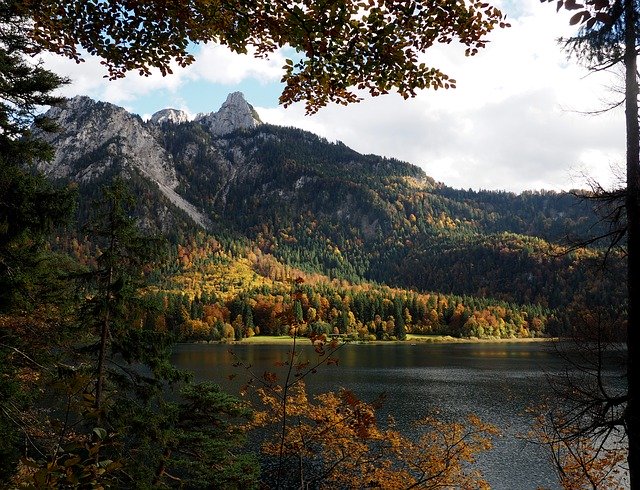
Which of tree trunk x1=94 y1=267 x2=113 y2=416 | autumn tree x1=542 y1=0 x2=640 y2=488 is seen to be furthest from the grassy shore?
autumn tree x1=542 y1=0 x2=640 y2=488

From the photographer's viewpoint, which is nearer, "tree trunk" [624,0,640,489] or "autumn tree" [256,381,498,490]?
"tree trunk" [624,0,640,489]

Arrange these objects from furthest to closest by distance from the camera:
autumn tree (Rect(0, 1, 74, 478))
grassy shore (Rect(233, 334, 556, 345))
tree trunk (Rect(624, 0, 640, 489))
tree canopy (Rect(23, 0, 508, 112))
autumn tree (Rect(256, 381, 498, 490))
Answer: grassy shore (Rect(233, 334, 556, 345)), autumn tree (Rect(256, 381, 498, 490)), autumn tree (Rect(0, 1, 74, 478)), tree trunk (Rect(624, 0, 640, 489)), tree canopy (Rect(23, 0, 508, 112))

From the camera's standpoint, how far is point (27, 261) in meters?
12.0

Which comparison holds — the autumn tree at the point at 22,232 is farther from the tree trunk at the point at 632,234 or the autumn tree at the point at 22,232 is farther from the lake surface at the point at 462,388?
the tree trunk at the point at 632,234

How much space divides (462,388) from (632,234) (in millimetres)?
50330

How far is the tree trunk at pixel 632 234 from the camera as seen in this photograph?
8.17 meters

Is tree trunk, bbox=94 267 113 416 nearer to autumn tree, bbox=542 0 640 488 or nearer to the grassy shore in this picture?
autumn tree, bbox=542 0 640 488

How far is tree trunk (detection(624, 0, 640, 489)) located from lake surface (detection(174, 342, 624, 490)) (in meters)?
8.36

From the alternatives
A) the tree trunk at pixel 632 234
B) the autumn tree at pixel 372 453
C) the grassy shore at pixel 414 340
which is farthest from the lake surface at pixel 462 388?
the grassy shore at pixel 414 340

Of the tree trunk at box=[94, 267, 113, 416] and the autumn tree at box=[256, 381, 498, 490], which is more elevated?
the tree trunk at box=[94, 267, 113, 416]

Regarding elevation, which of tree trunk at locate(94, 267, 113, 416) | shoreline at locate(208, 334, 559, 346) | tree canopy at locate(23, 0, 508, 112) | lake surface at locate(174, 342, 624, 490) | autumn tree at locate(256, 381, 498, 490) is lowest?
shoreline at locate(208, 334, 559, 346)

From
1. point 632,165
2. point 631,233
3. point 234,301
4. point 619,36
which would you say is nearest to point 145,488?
point 631,233

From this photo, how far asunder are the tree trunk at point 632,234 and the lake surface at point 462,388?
8.36m

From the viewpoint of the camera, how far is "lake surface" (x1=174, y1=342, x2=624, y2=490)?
97.6ft
